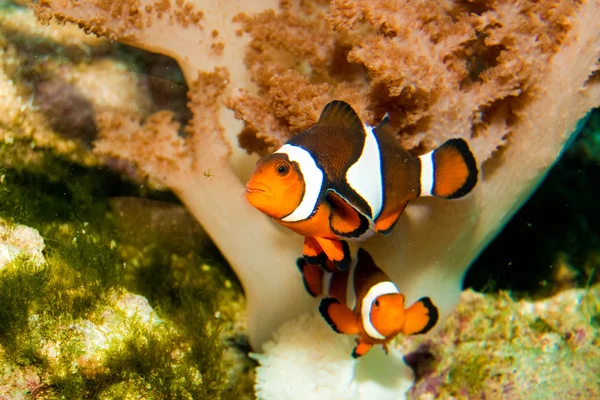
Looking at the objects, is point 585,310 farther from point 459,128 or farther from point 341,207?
point 341,207

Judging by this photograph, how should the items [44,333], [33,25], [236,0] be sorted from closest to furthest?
[44,333], [236,0], [33,25]

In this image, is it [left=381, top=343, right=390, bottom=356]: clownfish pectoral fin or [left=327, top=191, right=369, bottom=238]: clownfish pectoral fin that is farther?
[left=381, top=343, right=390, bottom=356]: clownfish pectoral fin

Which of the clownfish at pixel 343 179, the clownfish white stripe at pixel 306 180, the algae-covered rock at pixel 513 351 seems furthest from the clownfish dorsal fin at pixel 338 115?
the algae-covered rock at pixel 513 351

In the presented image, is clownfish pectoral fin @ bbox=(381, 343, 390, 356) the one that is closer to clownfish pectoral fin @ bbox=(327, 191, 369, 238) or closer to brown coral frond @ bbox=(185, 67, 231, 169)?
clownfish pectoral fin @ bbox=(327, 191, 369, 238)

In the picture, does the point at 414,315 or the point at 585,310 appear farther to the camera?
the point at 585,310

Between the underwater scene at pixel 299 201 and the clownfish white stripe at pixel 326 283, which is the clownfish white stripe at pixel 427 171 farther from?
the clownfish white stripe at pixel 326 283

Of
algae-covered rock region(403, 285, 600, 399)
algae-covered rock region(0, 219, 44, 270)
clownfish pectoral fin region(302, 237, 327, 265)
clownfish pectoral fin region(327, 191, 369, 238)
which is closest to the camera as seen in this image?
clownfish pectoral fin region(327, 191, 369, 238)

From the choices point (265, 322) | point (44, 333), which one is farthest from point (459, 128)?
point (44, 333)

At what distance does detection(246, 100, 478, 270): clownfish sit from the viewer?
1602 millimetres

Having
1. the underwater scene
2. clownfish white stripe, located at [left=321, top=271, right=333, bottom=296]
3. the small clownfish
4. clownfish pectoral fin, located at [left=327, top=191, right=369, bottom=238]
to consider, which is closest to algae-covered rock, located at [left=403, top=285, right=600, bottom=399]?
the underwater scene

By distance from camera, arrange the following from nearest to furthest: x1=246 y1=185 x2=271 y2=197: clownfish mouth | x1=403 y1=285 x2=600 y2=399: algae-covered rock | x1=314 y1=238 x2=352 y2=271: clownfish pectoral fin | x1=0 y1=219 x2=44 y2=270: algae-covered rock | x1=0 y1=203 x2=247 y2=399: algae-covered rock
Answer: x1=246 y1=185 x2=271 y2=197: clownfish mouth → x1=314 y1=238 x2=352 y2=271: clownfish pectoral fin → x1=0 y1=203 x2=247 y2=399: algae-covered rock → x1=0 y1=219 x2=44 y2=270: algae-covered rock → x1=403 y1=285 x2=600 y2=399: algae-covered rock

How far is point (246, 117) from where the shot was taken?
225cm

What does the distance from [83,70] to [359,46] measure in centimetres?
186

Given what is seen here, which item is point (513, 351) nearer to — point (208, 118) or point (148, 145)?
point (208, 118)
